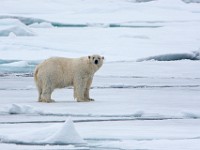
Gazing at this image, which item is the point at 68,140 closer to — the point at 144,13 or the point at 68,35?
the point at 68,35

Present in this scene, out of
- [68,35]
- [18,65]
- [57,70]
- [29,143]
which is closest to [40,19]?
[68,35]

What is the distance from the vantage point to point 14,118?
6.32 m

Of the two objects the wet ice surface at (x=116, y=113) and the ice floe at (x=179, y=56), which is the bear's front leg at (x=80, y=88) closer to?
the wet ice surface at (x=116, y=113)

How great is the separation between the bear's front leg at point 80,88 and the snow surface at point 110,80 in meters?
0.19

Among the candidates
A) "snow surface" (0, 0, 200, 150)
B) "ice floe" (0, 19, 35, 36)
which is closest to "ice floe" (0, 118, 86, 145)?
"snow surface" (0, 0, 200, 150)

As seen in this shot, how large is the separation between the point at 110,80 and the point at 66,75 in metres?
2.55

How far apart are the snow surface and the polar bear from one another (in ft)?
0.58

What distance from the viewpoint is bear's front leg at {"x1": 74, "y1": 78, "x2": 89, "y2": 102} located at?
7.70 meters

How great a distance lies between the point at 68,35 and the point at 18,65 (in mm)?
5787

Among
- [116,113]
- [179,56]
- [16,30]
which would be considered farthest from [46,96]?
[16,30]

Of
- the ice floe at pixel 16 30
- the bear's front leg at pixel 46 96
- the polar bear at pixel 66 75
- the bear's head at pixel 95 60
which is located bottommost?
the ice floe at pixel 16 30

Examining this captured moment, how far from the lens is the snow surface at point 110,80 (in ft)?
16.9

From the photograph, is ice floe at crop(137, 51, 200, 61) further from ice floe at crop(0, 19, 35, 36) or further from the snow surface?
ice floe at crop(0, 19, 35, 36)

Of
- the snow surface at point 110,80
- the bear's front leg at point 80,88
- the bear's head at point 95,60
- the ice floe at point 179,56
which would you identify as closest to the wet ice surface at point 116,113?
the snow surface at point 110,80
